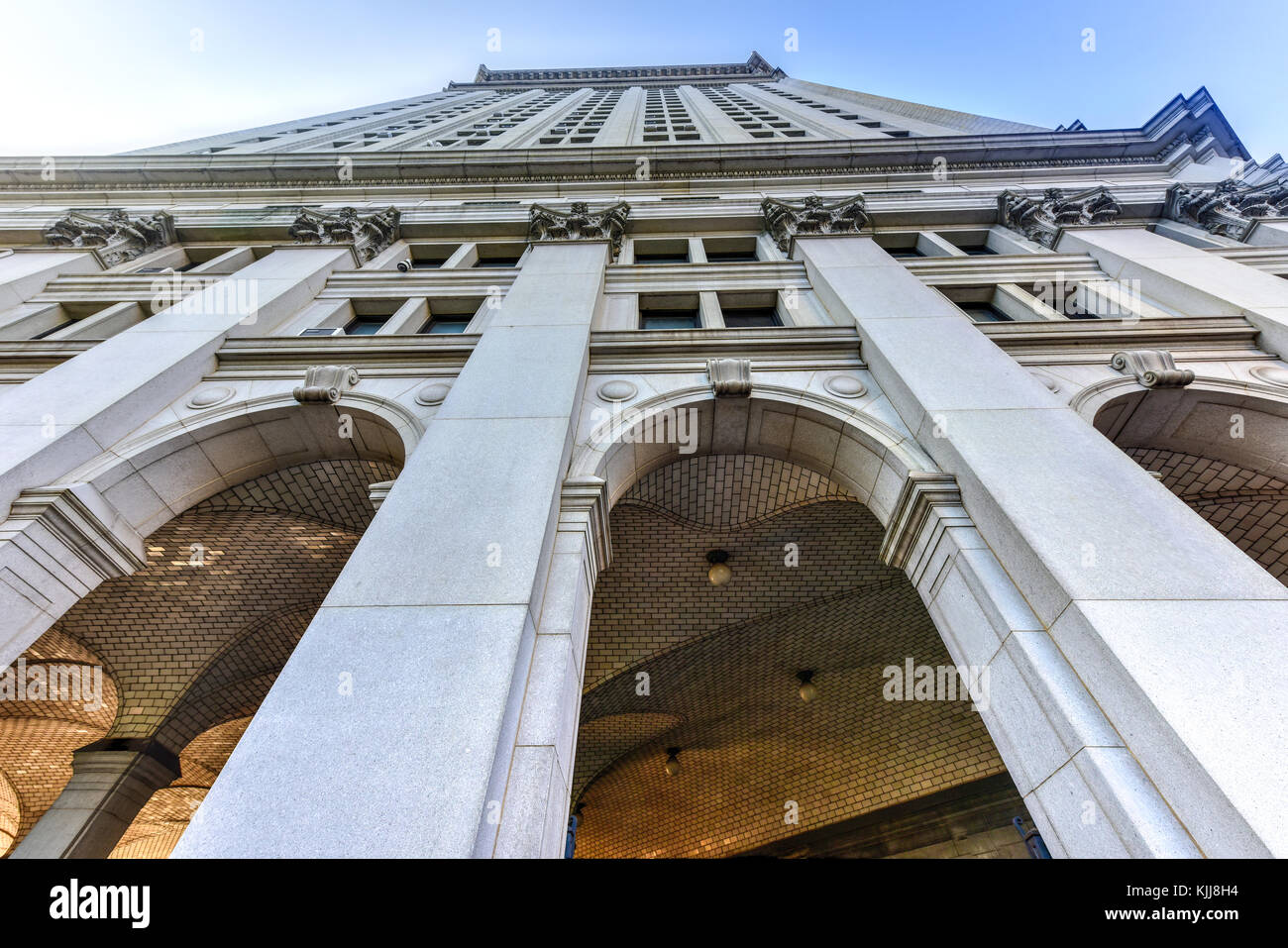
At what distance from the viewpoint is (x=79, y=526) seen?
22.6 ft

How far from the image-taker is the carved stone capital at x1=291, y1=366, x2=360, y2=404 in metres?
8.49

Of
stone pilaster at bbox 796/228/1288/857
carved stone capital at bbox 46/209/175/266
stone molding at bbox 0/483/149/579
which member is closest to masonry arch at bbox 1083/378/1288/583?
stone pilaster at bbox 796/228/1288/857

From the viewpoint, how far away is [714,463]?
33.9 feet

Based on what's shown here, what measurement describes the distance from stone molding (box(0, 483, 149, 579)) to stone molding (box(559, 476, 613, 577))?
5.83m

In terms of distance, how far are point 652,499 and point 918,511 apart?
529 cm

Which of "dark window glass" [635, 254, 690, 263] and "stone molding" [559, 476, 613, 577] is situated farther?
"dark window glass" [635, 254, 690, 263]

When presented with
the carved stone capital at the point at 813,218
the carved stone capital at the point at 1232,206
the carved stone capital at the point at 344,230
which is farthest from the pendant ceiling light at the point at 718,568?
the carved stone capital at the point at 1232,206

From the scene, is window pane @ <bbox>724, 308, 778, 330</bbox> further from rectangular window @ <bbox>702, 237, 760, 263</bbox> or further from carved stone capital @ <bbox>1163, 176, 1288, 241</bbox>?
carved stone capital @ <bbox>1163, 176, 1288, 241</bbox>

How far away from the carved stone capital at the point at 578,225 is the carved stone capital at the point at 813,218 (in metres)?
3.99

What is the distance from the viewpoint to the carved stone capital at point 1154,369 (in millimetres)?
8445

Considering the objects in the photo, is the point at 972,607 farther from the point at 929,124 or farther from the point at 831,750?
the point at 929,124

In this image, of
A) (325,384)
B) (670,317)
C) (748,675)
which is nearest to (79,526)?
(325,384)

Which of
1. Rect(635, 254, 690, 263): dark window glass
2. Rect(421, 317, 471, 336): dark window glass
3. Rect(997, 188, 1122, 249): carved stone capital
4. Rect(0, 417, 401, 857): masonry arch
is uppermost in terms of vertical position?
Rect(997, 188, 1122, 249): carved stone capital

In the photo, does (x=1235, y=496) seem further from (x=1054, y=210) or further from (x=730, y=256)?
(x=730, y=256)
